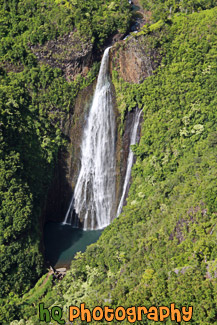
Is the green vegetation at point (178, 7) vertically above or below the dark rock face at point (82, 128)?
above

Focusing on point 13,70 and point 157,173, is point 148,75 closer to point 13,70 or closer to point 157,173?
point 157,173

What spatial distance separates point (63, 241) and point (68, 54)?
12761 mm

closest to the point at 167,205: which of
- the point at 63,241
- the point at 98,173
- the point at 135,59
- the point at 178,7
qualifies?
the point at 98,173

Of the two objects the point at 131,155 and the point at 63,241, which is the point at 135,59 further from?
the point at 63,241

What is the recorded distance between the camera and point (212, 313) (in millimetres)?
19562

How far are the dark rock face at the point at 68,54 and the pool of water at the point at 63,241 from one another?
415 inches

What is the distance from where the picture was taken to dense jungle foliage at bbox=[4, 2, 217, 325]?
22.1 metres

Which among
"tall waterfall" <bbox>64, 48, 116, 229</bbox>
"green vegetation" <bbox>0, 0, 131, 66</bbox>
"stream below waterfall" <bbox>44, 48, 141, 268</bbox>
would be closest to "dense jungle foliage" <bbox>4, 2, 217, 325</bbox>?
"stream below waterfall" <bbox>44, 48, 141, 268</bbox>

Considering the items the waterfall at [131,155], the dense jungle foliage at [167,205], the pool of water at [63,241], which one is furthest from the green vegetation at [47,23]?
the pool of water at [63,241]

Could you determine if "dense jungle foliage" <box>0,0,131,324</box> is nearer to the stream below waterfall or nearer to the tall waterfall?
the tall waterfall

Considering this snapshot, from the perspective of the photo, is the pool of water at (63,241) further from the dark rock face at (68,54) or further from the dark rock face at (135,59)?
the dark rock face at (135,59)

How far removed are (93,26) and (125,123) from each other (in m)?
7.11

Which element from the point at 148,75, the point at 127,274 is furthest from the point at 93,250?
the point at 148,75

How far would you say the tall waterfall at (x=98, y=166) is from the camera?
34375 millimetres
